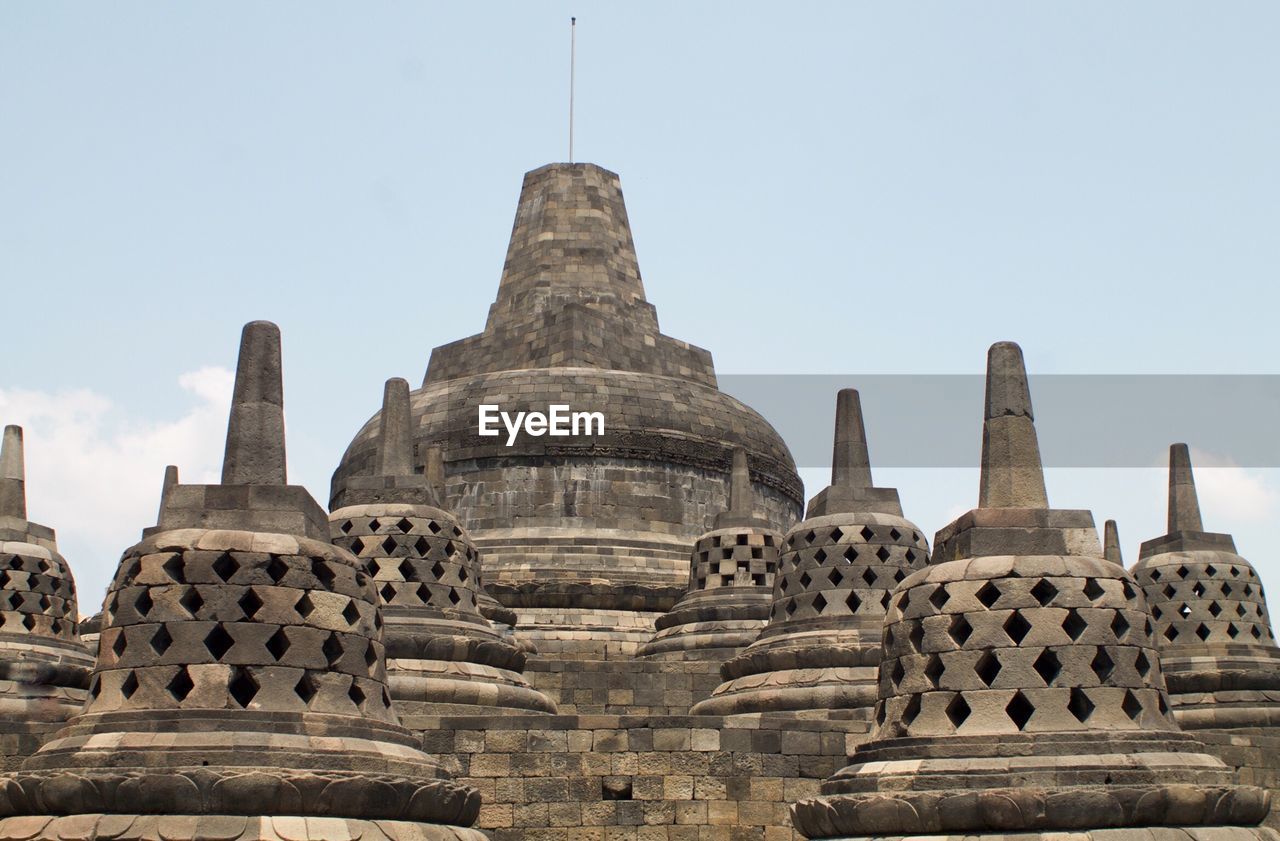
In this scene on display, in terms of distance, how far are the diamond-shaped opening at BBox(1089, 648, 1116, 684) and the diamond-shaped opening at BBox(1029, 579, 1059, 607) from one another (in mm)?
470

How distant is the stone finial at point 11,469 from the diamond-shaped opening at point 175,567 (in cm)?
1163

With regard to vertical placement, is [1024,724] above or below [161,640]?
below

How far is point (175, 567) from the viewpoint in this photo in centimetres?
1066

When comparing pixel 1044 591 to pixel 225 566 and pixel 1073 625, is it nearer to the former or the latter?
pixel 1073 625

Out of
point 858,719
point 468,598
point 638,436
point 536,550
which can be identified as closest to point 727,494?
point 638,436

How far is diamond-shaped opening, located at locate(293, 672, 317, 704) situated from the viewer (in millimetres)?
10453

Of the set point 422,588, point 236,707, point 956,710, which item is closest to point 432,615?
point 422,588

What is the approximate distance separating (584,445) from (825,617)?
31.8ft

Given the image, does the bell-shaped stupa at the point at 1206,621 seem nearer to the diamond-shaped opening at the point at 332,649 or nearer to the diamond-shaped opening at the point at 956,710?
the diamond-shaped opening at the point at 956,710

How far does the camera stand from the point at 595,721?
49.8ft

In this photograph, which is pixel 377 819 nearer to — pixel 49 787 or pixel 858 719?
pixel 49 787

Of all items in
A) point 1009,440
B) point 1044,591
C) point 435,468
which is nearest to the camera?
point 1044,591

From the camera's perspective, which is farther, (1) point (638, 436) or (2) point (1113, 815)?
(1) point (638, 436)

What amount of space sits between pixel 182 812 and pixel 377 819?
119cm
